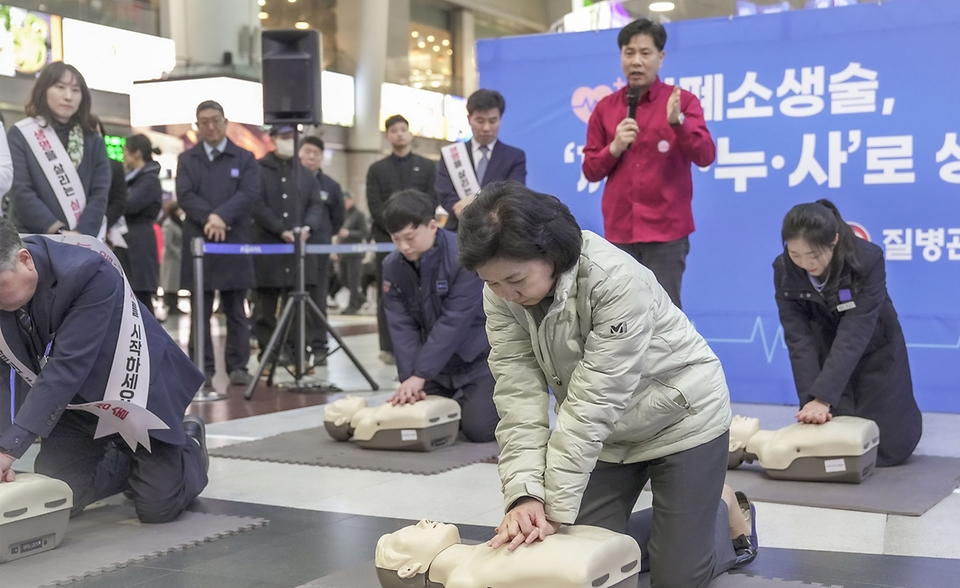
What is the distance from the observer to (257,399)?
5.77 metres

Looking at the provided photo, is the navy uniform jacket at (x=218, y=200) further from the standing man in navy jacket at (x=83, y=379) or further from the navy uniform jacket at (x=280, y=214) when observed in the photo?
the standing man in navy jacket at (x=83, y=379)

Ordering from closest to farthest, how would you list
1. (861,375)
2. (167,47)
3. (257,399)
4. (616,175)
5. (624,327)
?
(624,327) → (861,375) → (616,175) → (257,399) → (167,47)

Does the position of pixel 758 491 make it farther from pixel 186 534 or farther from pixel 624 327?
pixel 186 534

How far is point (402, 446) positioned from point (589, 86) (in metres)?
2.54

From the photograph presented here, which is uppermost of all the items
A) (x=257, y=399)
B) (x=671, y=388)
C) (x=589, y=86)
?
(x=589, y=86)

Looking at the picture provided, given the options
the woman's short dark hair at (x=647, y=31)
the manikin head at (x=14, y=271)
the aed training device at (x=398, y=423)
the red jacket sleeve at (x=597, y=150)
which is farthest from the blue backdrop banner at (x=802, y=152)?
the manikin head at (x=14, y=271)

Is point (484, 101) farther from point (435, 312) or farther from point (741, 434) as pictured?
point (741, 434)

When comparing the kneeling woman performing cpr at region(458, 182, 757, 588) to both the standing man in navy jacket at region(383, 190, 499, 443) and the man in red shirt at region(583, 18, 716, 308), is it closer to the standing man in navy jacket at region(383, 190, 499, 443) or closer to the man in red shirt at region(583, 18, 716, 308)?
the standing man in navy jacket at region(383, 190, 499, 443)

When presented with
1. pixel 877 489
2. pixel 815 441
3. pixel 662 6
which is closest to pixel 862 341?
pixel 815 441

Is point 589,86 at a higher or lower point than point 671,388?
higher

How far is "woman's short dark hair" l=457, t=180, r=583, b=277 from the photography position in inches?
76.9

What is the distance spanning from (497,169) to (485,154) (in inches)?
4.1

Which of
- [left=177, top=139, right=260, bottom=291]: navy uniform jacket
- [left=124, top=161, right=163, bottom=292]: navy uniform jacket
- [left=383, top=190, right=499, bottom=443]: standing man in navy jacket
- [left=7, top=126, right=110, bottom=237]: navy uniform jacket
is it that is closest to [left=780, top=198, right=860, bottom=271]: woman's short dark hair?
[left=383, top=190, right=499, bottom=443]: standing man in navy jacket

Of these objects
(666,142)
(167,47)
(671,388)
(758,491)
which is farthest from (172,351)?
(167,47)
